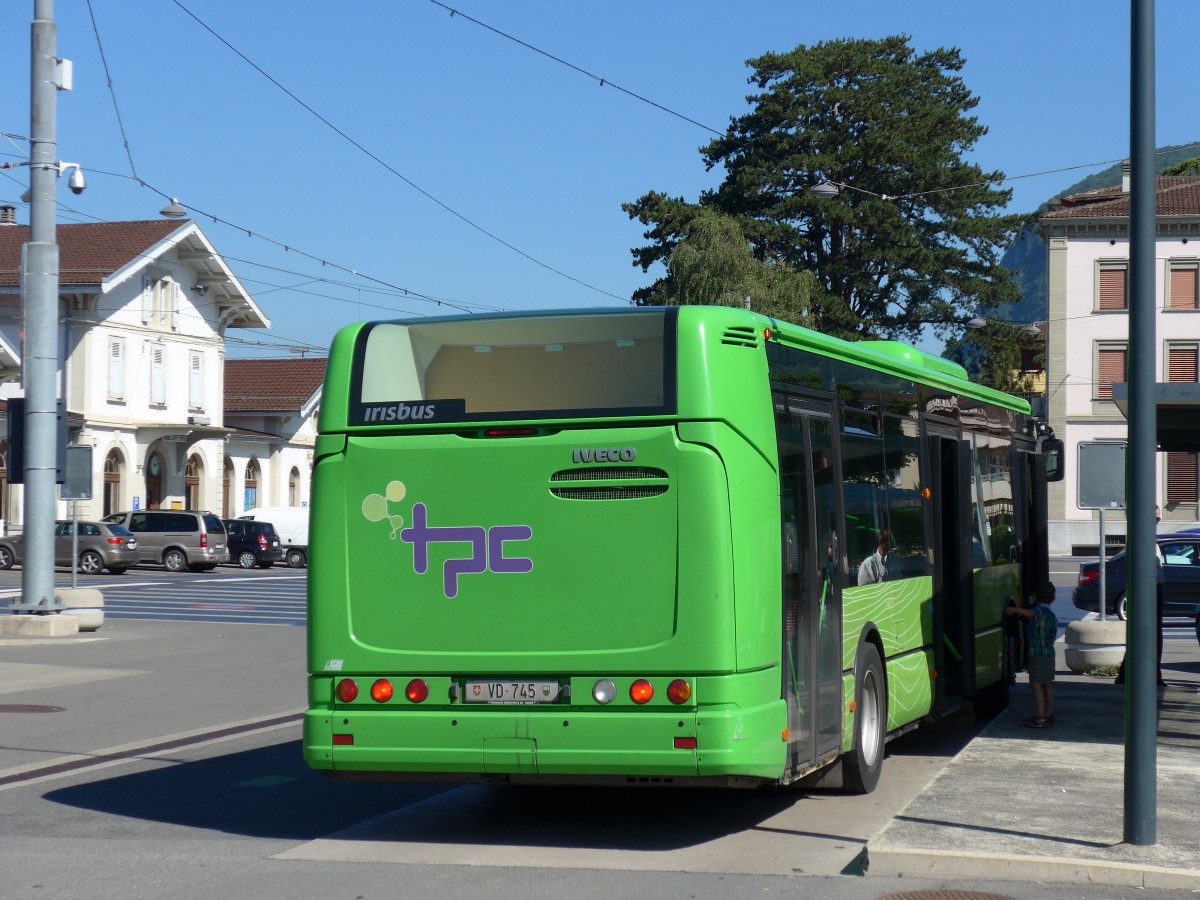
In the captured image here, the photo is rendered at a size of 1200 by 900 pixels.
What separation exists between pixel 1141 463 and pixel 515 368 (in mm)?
3283

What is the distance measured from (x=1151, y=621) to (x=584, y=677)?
284 cm

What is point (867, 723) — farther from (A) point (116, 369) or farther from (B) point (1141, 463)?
(A) point (116, 369)

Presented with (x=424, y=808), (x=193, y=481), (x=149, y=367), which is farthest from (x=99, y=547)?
(x=424, y=808)

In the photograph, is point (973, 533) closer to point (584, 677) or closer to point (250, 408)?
point (584, 677)

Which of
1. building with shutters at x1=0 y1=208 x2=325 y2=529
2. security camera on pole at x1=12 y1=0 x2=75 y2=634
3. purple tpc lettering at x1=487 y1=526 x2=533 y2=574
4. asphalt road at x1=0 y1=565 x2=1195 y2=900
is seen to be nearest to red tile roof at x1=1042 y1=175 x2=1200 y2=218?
→ building with shutters at x1=0 y1=208 x2=325 y2=529

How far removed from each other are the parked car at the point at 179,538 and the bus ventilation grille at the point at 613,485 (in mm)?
41187

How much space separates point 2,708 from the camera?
16047mm

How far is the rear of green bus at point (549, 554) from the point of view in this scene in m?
8.43

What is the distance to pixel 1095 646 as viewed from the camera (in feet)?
63.5

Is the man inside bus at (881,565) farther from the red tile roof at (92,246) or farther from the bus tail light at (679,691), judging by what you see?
the red tile roof at (92,246)

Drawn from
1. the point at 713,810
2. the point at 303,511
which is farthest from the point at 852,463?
the point at 303,511

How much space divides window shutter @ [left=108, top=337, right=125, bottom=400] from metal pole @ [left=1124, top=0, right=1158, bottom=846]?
170 feet

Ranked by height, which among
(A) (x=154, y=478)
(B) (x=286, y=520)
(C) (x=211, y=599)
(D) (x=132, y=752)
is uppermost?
(A) (x=154, y=478)

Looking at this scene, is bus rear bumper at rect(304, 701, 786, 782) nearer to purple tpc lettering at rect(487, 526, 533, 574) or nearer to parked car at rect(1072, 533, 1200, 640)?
purple tpc lettering at rect(487, 526, 533, 574)
